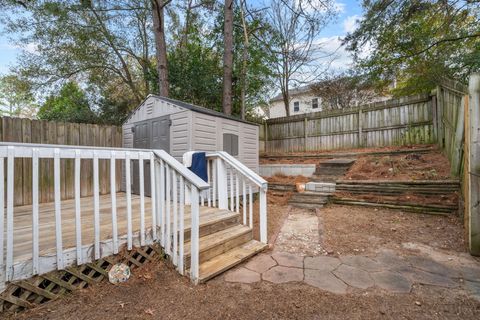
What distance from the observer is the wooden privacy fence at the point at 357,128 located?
7.58 metres

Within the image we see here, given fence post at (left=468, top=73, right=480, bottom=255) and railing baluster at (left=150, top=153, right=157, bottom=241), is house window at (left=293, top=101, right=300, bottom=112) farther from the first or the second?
railing baluster at (left=150, top=153, right=157, bottom=241)

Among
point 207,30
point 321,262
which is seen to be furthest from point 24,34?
point 321,262

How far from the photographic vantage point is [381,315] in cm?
166

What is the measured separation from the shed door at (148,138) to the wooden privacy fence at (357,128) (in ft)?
22.0

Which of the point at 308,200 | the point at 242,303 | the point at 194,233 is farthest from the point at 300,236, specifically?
the point at 308,200

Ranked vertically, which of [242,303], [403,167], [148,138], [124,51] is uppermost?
[124,51]

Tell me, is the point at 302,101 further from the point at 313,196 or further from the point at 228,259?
the point at 228,259

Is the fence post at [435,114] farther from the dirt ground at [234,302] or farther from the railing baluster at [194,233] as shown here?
the railing baluster at [194,233]

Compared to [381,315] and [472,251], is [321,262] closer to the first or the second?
[381,315]

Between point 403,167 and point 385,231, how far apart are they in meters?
3.00

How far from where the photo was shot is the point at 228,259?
8.25 ft

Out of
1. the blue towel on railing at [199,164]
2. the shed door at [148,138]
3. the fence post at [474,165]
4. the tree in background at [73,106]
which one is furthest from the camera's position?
A: the tree in background at [73,106]

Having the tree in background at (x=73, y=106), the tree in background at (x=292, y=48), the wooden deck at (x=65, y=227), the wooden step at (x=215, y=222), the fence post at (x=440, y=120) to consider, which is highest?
the tree in background at (x=292, y=48)

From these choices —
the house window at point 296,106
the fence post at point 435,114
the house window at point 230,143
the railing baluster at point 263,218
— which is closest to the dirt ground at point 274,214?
the railing baluster at point 263,218
